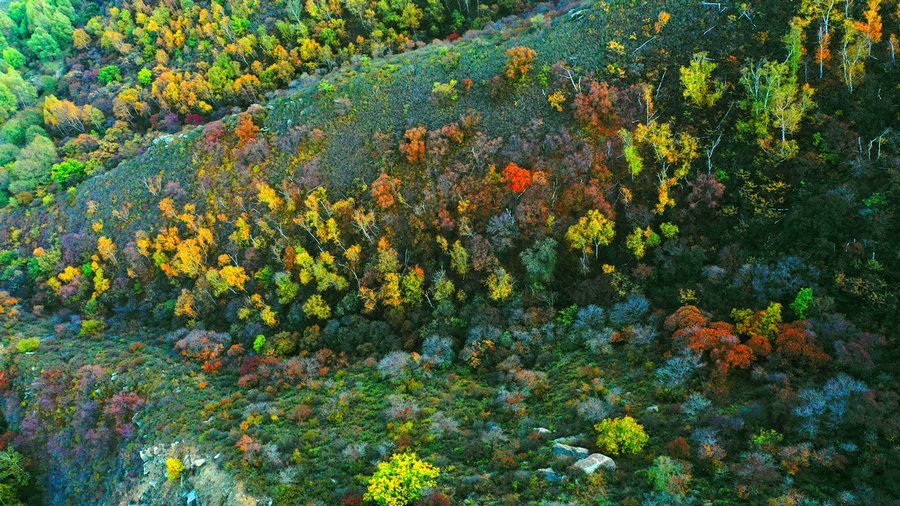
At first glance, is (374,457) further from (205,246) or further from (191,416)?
(205,246)

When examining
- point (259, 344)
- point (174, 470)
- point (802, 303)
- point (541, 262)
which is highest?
point (541, 262)

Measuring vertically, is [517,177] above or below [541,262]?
above

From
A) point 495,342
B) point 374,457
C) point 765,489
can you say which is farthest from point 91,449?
point 765,489

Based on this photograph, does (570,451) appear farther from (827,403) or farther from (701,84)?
(701,84)

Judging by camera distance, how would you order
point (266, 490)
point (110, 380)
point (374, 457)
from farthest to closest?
point (110, 380) < point (374, 457) < point (266, 490)

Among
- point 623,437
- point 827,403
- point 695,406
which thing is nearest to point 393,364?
point 623,437

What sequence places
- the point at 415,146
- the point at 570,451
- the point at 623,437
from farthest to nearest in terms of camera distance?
1. the point at 415,146
2. the point at 570,451
3. the point at 623,437

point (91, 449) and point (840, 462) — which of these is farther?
point (91, 449)
